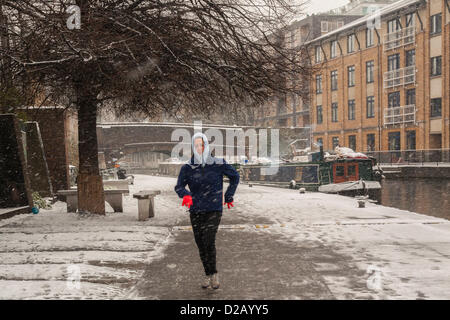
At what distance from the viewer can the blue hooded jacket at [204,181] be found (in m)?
5.04

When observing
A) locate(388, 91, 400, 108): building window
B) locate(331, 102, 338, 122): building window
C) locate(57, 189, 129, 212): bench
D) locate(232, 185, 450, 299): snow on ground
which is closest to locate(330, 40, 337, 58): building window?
locate(331, 102, 338, 122): building window

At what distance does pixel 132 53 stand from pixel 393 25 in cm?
3834

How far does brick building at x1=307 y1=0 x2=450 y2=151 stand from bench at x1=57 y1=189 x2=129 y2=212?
74.7ft

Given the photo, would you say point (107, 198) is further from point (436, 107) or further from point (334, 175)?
point (436, 107)

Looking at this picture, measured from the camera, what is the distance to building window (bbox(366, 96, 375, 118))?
42.2 metres

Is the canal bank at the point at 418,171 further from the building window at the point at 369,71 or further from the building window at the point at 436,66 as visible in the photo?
the building window at the point at 369,71

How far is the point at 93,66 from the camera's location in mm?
8461

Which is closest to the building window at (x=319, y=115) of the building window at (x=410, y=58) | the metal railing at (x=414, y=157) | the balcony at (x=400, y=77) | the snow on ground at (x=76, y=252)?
the metal railing at (x=414, y=157)

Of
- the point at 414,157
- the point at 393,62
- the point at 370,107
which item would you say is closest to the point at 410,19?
the point at 393,62

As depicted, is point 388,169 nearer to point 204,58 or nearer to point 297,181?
point 297,181

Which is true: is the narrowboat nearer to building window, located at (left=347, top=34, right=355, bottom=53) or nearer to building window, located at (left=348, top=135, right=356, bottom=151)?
building window, located at (left=348, top=135, right=356, bottom=151)

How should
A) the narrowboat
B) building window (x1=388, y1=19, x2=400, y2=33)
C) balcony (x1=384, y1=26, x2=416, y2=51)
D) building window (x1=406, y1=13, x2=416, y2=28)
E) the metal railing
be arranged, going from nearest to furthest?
the narrowboat → the metal railing → balcony (x1=384, y1=26, x2=416, y2=51) → building window (x1=406, y1=13, x2=416, y2=28) → building window (x1=388, y1=19, x2=400, y2=33)

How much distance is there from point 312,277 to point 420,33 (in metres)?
37.2
